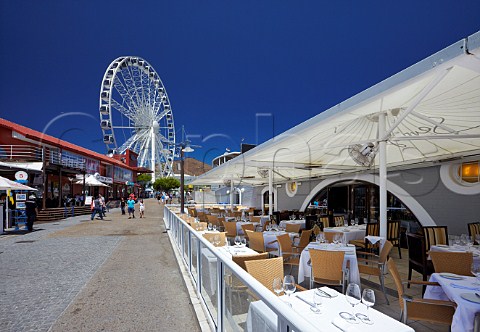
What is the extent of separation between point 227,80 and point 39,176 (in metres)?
18.1

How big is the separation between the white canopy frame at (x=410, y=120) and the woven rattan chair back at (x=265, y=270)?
95.3 inches

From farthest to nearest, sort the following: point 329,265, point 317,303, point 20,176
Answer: point 20,176
point 329,265
point 317,303

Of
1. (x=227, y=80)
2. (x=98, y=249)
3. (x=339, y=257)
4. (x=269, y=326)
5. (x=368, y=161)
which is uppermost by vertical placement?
(x=227, y=80)

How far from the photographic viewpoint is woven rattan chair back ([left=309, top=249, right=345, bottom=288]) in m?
3.75

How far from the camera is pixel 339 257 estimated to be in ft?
12.3

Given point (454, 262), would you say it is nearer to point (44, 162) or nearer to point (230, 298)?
point (230, 298)

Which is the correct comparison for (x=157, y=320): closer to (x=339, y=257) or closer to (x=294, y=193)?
(x=339, y=257)

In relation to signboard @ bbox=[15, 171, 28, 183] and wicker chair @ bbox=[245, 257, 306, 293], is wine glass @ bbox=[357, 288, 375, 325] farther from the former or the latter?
signboard @ bbox=[15, 171, 28, 183]

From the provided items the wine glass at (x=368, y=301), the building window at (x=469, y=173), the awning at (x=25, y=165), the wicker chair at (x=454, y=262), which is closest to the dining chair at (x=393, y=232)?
the building window at (x=469, y=173)

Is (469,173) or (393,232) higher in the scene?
(469,173)

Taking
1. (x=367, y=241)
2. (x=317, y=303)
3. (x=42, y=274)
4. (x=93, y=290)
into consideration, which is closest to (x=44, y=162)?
(x=42, y=274)

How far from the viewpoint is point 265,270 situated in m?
3.11

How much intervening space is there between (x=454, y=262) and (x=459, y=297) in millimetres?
1422

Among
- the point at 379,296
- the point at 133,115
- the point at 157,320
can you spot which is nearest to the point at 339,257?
the point at 379,296
